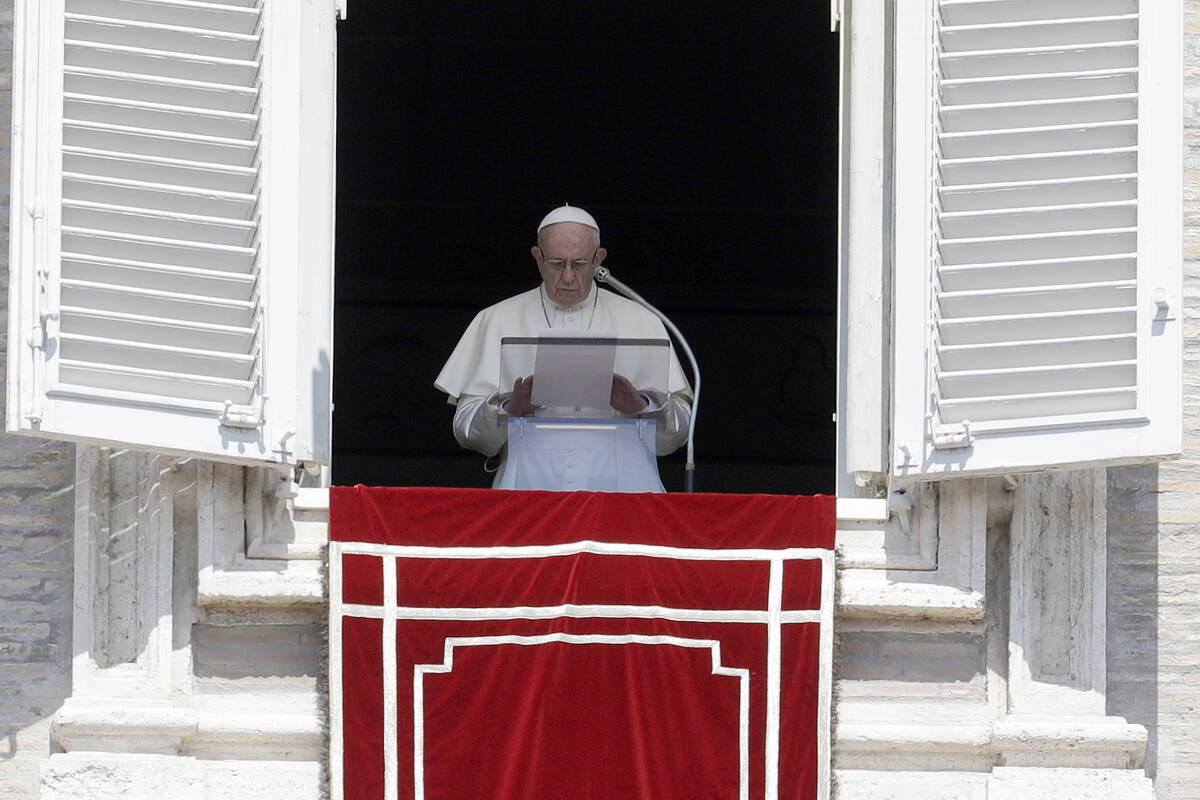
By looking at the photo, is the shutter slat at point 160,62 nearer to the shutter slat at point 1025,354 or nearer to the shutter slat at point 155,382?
the shutter slat at point 155,382

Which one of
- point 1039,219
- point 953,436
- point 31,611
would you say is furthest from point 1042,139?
point 31,611

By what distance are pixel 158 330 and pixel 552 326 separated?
5.35 feet

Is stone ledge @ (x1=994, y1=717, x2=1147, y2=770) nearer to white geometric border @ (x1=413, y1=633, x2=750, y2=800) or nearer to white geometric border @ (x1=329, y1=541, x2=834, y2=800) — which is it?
white geometric border @ (x1=329, y1=541, x2=834, y2=800)

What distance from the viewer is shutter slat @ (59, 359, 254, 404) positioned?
A: 633 cm

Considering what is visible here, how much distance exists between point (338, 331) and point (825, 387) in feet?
6.77

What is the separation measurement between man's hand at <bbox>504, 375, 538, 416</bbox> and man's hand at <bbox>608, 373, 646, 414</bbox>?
208 millimetres

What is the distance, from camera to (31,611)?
6.82 metres

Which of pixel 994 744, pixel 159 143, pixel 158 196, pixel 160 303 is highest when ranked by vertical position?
pixel 159 143

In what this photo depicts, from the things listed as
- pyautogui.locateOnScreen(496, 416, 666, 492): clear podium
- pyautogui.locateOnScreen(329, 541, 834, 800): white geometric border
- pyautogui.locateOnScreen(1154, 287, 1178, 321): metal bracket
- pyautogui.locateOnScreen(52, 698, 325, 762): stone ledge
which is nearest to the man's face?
pyautogui.locateOnScreen(496, 416, 666, 492): clear podium

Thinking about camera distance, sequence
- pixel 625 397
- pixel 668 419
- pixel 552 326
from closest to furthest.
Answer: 1. pixel 625 397
2. pixel 668 419
3. pixel 552 326

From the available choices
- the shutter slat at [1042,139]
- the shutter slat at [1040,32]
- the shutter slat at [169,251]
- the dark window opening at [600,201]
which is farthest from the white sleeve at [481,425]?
the dark window opening at [600,201]

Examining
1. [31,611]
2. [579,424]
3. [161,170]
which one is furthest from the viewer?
[579,424]

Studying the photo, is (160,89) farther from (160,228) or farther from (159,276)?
(159,276)

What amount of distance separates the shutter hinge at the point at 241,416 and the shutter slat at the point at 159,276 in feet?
0.88
